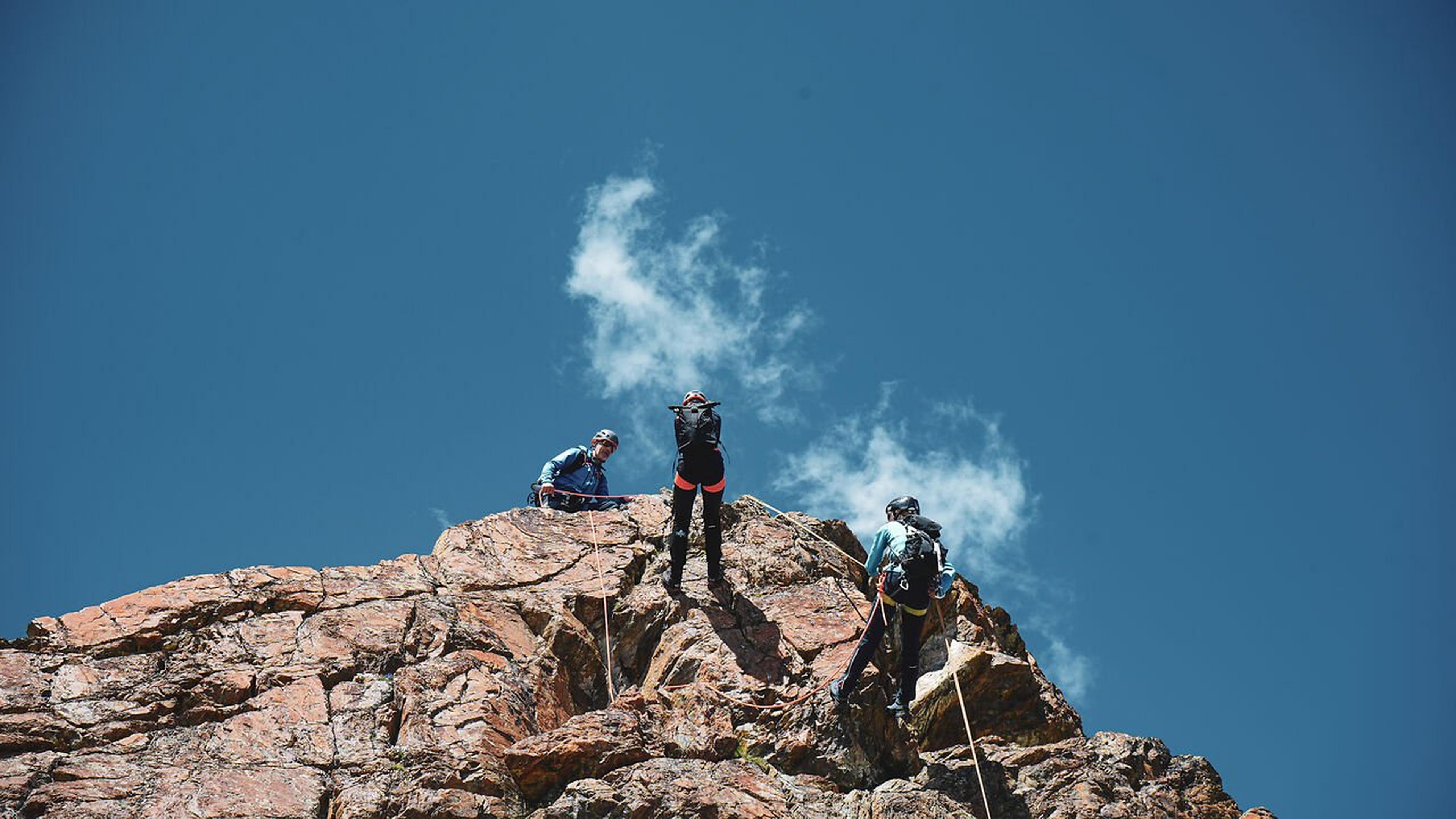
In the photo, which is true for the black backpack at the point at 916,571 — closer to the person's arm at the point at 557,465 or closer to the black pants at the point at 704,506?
the black pants at the point at 704,506

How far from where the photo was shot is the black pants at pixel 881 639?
1403cm

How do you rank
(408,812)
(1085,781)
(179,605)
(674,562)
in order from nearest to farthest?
(408,812) → (1085,781) → (179,605) → (674,562)

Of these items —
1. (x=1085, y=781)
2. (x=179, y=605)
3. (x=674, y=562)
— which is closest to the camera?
(x=1085, y=781)

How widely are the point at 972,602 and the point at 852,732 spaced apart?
16.6 ft

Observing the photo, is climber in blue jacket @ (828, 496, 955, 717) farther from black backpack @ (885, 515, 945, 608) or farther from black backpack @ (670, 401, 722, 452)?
black backpack @ (670, 401, 722, 452)

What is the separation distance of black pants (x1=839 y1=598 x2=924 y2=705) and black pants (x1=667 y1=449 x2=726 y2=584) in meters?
3.44

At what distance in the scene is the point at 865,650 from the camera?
551 inches

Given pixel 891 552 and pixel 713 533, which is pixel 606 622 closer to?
pixel 713 533

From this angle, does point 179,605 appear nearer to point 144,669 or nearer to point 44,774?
point 144,669

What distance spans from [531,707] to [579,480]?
284 inches

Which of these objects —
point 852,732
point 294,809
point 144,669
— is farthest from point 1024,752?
point 144,669

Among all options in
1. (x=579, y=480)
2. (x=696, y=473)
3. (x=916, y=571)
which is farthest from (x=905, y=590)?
(x=579, y=480)

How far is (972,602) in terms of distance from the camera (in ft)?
59.8

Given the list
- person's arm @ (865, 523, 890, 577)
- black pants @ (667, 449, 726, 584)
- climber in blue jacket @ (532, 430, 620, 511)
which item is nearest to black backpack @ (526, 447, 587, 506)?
climber in blue jacket @ (532, 430, 620, 511)
